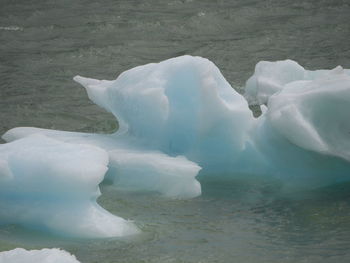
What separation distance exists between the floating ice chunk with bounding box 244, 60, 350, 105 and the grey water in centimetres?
44

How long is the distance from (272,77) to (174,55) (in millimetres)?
1541

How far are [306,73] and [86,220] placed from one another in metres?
2.27

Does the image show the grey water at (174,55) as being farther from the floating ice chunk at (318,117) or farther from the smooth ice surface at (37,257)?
the smooth ice surface at (37,257)

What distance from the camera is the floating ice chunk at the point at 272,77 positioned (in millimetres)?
5836

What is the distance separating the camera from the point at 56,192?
3.97m

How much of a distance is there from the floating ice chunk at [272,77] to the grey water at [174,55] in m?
0.44

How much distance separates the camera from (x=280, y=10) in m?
8.70

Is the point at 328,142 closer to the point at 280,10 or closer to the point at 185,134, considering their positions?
the point at 185,134

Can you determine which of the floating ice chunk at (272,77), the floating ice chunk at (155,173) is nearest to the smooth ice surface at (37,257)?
the floating ice chunk at (155,173)

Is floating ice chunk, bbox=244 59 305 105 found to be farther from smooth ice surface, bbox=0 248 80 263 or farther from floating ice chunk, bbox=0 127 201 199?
smooth ice surface, bbox=0 248 80 263

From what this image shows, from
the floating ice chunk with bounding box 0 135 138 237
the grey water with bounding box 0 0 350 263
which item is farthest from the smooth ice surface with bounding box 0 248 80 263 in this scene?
the floating ice chunk with bounding box 0 135 138 237

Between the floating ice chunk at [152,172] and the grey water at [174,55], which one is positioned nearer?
the grey water at [174,55]

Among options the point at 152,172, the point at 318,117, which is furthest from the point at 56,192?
the point at 318,117

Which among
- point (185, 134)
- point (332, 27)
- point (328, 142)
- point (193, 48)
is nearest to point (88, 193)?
point (185, 134)
